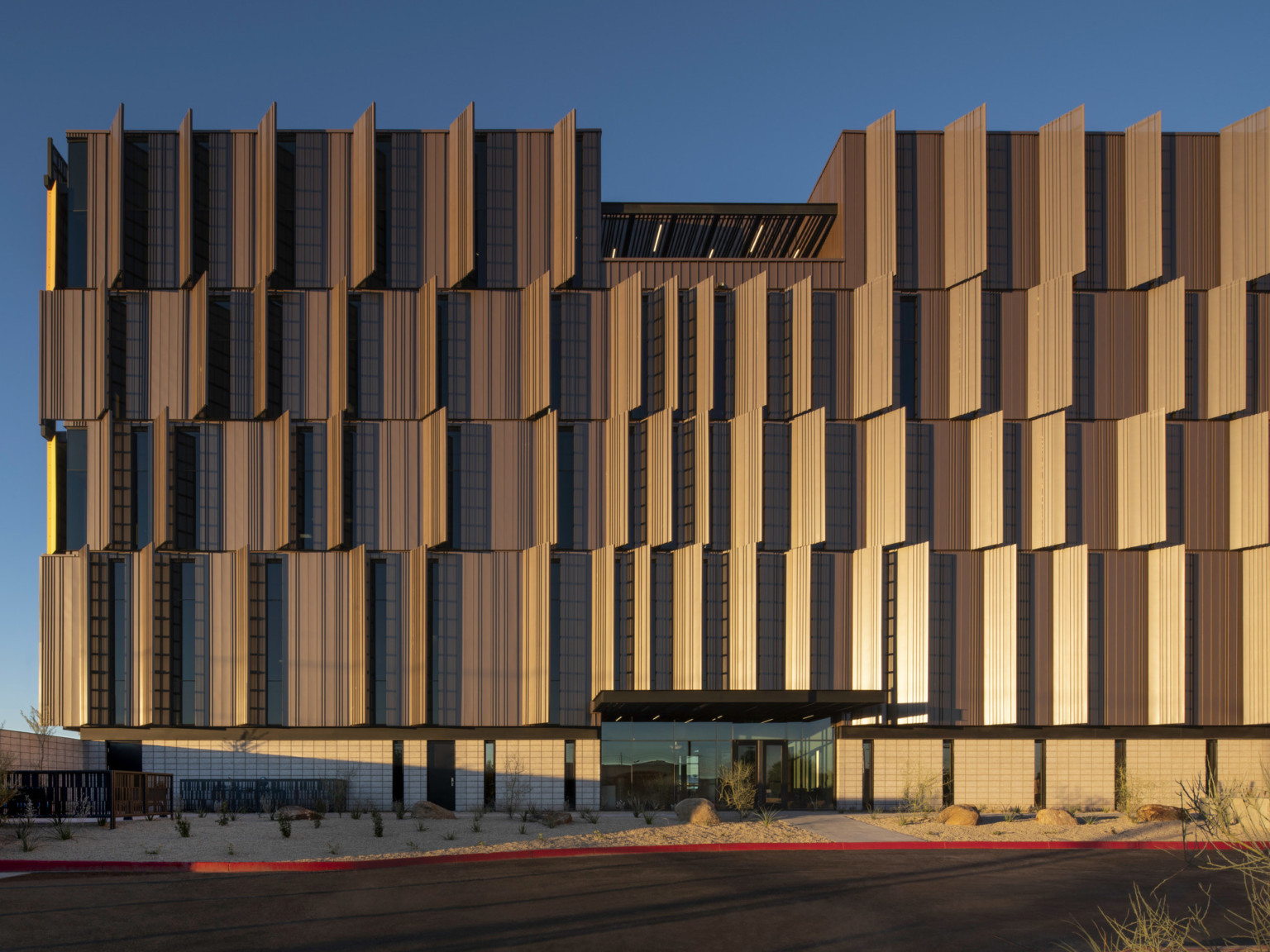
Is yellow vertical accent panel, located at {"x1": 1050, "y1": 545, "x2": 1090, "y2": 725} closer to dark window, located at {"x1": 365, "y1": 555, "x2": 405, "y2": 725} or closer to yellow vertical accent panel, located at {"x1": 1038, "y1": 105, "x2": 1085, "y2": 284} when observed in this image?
yellow vertical accent panel, located at {"x1": 1038, "y1": 105, "x2": 1085, "y2": 284}

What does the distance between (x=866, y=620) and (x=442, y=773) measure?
14.9m

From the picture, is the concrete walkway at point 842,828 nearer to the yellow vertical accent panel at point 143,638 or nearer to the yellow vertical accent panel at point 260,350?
the yellow vertical accent panel at point 143,638

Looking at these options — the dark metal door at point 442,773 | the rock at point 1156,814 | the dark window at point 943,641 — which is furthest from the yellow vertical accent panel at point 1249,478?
the dark metal door at point 442,773

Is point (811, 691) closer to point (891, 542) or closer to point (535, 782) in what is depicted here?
point (891, 542)

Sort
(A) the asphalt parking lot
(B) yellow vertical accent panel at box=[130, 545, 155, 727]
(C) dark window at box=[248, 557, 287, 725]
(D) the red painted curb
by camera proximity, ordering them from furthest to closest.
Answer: (C) dark window at box=[248, 557, 287, 725] < (B) yellow vertical accent panel at box=[130, 545, 155, 727] < (D) the red painted curb < (A) the asphalt parking lot

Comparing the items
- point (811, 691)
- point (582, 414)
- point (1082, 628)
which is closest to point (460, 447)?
point (582, 414)

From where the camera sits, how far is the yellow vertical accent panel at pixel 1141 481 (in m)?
34.4

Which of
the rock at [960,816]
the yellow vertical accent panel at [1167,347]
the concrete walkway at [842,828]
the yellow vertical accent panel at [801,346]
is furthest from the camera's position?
the yellow vertical accent panel at [1167,347]

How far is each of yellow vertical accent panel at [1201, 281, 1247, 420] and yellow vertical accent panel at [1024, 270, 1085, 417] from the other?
5163mm

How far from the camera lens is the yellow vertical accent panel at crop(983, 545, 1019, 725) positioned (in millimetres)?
33906

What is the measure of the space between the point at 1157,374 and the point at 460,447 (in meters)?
24.1

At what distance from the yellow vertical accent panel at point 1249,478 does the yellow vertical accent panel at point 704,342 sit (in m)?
18.2

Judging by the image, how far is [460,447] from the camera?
113 ft

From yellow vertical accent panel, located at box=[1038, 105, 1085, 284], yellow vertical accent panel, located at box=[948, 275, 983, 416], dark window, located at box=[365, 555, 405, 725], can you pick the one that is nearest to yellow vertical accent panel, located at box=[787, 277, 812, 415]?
yellow vertical accent panel, located at box=[948, 275, 983, 416]
